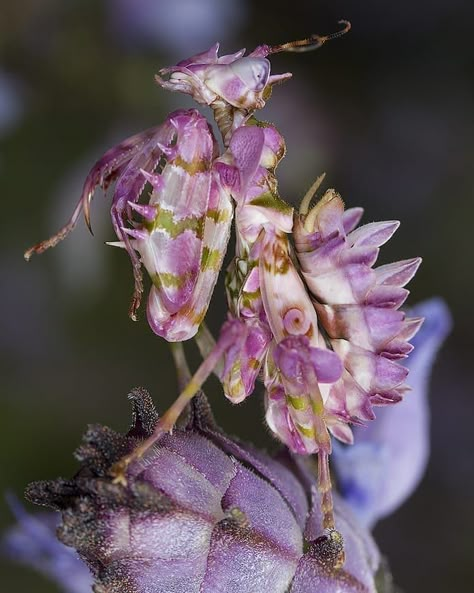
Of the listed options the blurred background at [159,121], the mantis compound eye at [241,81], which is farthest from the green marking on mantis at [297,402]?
the blurred background at [159,121]

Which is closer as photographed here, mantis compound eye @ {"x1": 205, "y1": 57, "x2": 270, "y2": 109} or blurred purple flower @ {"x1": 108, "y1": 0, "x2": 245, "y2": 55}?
mantis compound eye @ {"x1": 205, "y1": 57, "x2": 270, "y2": 109}

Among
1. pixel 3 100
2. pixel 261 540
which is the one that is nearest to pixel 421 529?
pixel 3 100

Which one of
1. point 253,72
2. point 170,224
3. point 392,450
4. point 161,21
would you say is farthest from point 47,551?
point 161,21

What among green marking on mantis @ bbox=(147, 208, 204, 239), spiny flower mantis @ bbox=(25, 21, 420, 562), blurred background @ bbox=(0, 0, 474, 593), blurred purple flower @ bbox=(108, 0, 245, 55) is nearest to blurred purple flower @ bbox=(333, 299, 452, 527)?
spiny flower mantis @ bbox=(25, 21, 420, 562)

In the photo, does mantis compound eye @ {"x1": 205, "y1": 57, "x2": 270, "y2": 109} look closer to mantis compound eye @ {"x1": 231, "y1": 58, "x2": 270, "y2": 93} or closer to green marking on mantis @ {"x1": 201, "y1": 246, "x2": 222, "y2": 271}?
mantis compound eye @ {"x1": 231, "y1": 58, "x2": 270, "y2": 93}

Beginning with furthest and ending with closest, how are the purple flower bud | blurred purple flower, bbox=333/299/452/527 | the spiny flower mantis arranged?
blurred purple flower, bbox=333/299/452/527, the spiny flower mantis, the purple flower bud

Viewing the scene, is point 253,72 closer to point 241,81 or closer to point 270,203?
point 241,81
